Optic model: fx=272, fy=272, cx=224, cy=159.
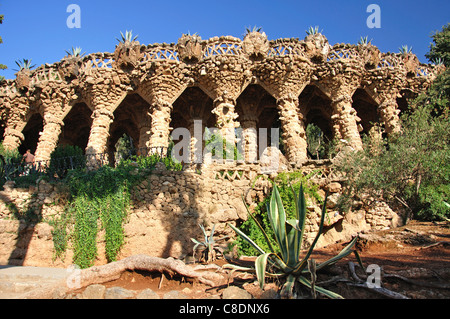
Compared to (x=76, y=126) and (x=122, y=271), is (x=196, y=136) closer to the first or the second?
A: (x=76, y=126)

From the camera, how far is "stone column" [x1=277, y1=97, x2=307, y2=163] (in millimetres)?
11195

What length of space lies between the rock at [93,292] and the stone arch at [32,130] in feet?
45.5

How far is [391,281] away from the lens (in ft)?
10.2

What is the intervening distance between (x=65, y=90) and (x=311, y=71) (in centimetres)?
1112

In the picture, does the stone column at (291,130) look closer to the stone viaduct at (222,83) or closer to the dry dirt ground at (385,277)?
the stone viaduct at (222,83)

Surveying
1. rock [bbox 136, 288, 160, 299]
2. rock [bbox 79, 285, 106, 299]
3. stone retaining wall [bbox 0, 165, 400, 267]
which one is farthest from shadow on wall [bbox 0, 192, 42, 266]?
rock [bbox 136, 288, 160, 299]

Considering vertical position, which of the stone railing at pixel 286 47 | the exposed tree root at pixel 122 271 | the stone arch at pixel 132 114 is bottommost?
the exposed tree root at pixel 122 271

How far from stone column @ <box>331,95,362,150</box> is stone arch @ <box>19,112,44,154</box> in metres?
14.7

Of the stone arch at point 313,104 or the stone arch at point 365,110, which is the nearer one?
the stone arch at point 313,104

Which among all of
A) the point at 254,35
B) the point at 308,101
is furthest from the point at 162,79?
the point at 308,101

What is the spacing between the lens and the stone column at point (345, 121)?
1151 cm

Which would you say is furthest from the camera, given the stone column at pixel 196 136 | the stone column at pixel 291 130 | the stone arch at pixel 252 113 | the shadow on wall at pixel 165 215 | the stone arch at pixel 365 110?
the stone arch at pixel 365 110

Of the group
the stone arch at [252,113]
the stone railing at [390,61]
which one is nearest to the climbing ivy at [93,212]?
the stone arch at [252,113]

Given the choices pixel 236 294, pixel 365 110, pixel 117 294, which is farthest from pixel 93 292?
pixel 365 110
